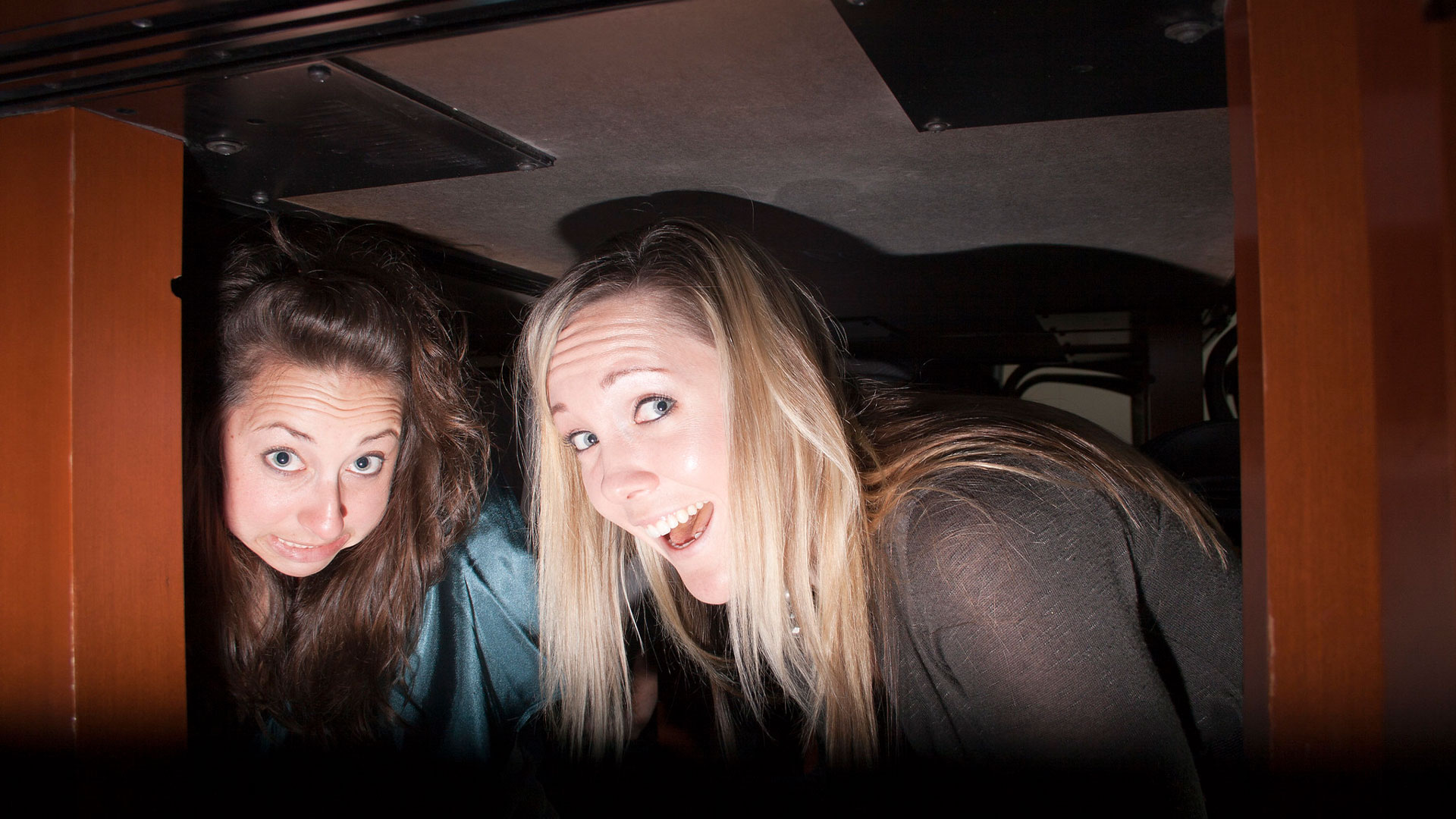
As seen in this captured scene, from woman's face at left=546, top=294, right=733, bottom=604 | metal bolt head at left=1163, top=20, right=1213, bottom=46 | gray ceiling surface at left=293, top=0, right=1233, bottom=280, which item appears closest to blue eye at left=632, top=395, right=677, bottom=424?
woman's face at left=546, top=294, right=733, bottom=604

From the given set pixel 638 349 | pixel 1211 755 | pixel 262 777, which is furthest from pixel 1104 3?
pixel 262 777

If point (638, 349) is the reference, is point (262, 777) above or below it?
below

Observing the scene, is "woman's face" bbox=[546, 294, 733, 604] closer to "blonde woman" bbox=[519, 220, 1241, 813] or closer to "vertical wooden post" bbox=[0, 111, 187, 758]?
"blonde woman" bbox=[519, 220, 1241, 813]

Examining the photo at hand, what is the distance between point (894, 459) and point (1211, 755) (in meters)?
0.51

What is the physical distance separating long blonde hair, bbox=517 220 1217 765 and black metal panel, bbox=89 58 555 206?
0.23 metres

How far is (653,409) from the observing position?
102 centimetres

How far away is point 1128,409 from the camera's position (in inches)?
144

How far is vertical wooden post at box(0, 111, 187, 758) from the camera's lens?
64 centimetres

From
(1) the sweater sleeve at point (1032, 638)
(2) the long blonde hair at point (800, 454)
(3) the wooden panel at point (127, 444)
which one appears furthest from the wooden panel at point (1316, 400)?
(3) the wooden panel at point (127, 444)

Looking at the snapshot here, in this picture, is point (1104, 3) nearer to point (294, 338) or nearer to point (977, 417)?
point (977, 417)

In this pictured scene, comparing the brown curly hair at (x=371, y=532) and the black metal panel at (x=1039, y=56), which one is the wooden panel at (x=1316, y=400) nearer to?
the black metal panel at (x=1039, y=56)

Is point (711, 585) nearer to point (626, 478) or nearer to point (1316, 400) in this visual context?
point (626, 478)

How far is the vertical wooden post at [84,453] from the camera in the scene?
636 millimetres

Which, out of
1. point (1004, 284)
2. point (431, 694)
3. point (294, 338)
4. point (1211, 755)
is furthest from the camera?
point (1004, 284)
